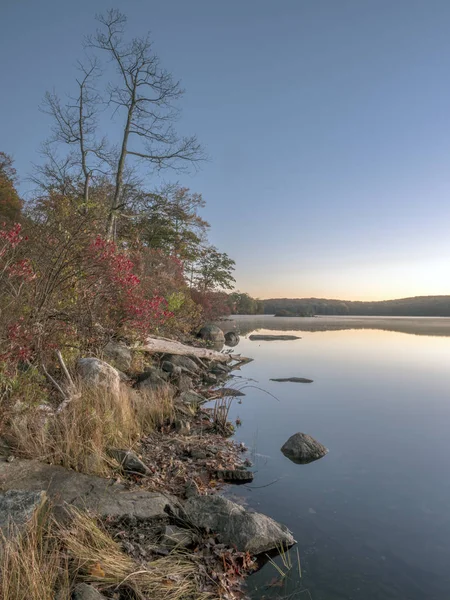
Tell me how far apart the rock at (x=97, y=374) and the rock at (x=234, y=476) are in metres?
2.61

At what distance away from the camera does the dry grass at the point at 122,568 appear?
3.08 meters

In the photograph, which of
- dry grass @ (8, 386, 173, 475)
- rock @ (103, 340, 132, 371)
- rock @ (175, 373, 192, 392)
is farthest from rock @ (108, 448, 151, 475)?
rock @ (175, 373, 192, 392)

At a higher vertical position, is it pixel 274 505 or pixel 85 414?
pixel 85 414

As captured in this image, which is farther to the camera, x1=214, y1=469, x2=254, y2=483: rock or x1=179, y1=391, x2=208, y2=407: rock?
x1=179, y1=391, x2=208, y2=407: rock

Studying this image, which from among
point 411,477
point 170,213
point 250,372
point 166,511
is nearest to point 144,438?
point 166,511

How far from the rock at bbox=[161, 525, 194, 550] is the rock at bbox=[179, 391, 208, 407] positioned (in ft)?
16.8

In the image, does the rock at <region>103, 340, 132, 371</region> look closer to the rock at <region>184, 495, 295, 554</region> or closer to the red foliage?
the red foliage

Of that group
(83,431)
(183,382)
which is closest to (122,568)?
(83,431)

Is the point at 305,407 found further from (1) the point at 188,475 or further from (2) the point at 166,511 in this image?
(2) the point at 166,511

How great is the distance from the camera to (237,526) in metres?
3.99

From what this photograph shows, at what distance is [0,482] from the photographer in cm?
427

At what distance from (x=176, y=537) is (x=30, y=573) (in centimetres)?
146

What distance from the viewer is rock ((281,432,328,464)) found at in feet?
21.5

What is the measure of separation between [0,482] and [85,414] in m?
1.60
